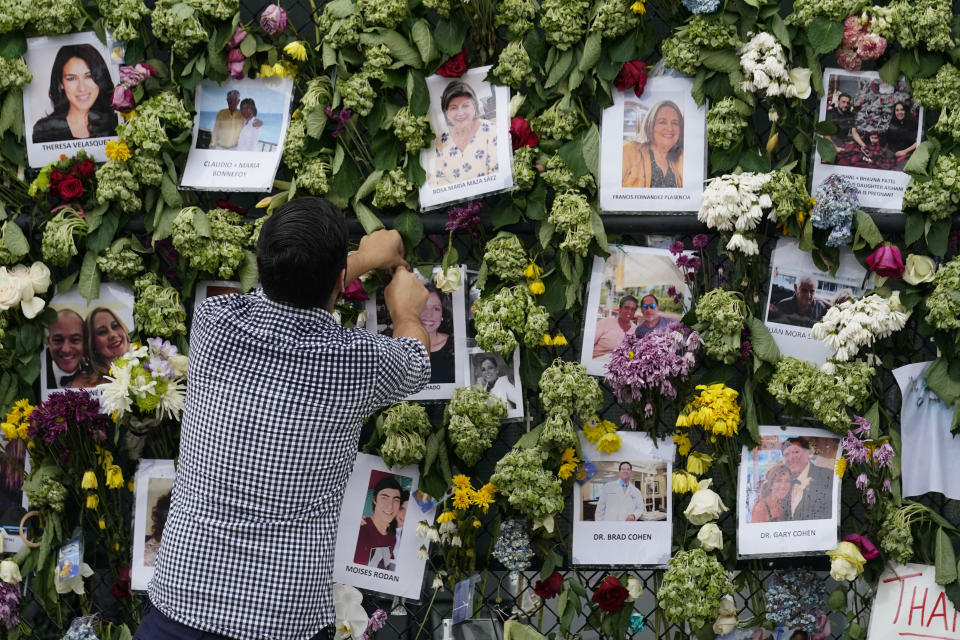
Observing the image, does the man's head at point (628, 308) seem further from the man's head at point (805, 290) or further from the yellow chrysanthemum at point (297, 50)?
the yellow chrysanthemum at point (297, 50)

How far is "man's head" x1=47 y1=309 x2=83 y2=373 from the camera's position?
2766 millimetres

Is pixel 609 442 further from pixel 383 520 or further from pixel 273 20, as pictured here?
pixel 273 20

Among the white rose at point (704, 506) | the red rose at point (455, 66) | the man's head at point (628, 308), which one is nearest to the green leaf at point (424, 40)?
the red rose at point (455, 66)

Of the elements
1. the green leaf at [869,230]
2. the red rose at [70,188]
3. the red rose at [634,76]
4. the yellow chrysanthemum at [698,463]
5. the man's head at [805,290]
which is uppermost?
the red rose at [634,76]

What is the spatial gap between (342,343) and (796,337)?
1.17m

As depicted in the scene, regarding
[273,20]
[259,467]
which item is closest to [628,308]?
[259,467]

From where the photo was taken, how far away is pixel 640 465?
259 centimetres

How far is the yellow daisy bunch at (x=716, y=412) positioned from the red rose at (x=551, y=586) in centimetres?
49

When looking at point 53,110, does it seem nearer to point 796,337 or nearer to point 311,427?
point 311,427

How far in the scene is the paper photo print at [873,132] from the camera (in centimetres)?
249

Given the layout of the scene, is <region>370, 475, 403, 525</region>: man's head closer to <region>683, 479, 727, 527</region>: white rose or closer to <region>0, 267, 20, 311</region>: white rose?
<region>683, 479, 727, 527</region>: white rose

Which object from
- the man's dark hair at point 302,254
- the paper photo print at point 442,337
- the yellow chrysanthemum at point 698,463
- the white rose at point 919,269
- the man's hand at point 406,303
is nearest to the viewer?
the man's dark hair at point 302,254

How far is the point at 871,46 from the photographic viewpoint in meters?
2.43

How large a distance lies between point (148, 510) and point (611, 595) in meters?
1.25
